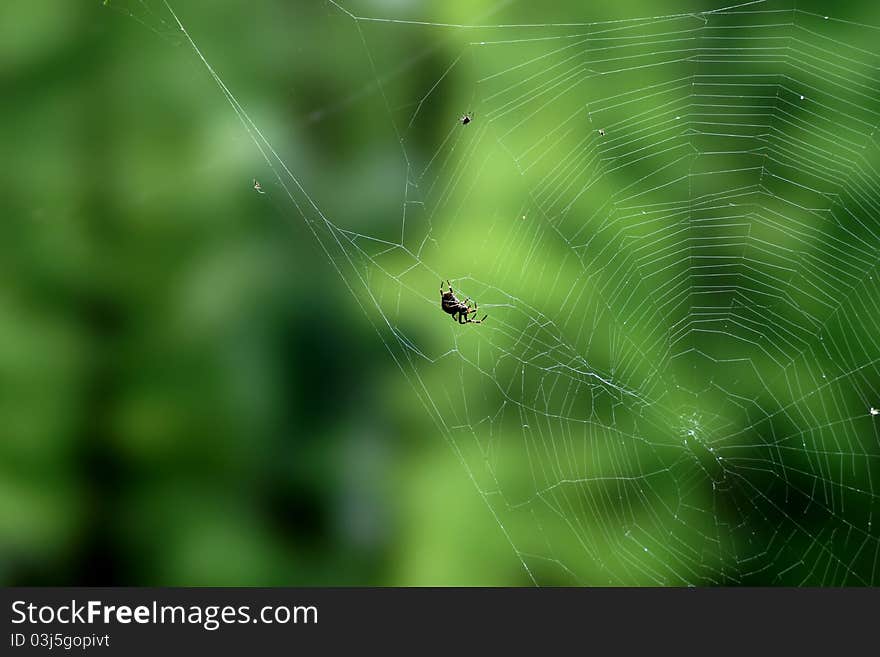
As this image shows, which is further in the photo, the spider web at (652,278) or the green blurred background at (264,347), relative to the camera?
the spider web at (652,278)

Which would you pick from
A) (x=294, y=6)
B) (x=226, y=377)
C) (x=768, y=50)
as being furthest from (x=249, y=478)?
(x=768, y=50)

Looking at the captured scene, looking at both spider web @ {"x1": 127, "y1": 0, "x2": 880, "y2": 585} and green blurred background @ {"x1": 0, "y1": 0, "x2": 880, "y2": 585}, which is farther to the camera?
spider web @ {"x1": 127, "y1": 0, "x2": 880, "y2": 585}

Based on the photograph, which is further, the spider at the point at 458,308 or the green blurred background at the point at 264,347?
the spider at the point at 458,308

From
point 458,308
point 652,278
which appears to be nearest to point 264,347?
point 458,308

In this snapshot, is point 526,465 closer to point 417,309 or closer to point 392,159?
point 417,309

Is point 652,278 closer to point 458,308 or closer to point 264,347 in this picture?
point 458,308

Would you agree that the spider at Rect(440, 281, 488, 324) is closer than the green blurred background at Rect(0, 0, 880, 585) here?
No
